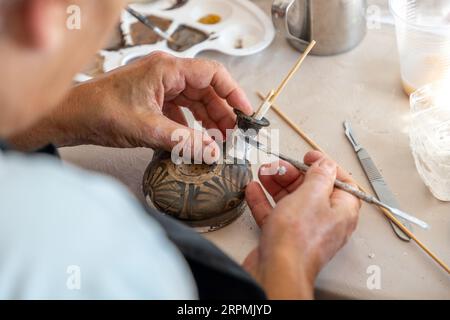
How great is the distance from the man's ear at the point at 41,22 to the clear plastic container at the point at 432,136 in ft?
2.13

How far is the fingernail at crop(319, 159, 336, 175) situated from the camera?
912 millimetres

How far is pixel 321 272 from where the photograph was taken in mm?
879

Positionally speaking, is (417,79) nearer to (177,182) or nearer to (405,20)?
(405,20)

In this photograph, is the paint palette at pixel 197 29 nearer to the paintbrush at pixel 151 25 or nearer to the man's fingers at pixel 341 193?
the paintbrush at pixel 151 25

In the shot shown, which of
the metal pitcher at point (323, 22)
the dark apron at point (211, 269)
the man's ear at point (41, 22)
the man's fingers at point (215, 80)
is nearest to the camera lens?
the man's ear at point (41, 22)

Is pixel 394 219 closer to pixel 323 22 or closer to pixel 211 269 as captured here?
pixel 211 269

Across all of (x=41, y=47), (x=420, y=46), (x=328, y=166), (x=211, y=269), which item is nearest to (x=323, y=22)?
(x=420, y=46)

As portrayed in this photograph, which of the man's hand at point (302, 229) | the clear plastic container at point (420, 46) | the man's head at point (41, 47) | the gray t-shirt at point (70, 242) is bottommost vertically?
the man's hand at point (302, 229)

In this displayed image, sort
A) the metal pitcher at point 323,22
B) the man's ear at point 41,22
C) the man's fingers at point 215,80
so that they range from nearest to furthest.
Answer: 1. the man's ear at point 41,22
2. the man's fingers at point 215,80
3. the metal pitcher at point 323,22

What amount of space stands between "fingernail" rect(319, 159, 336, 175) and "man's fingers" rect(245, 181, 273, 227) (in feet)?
0.32

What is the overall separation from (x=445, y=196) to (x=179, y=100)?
467 mm

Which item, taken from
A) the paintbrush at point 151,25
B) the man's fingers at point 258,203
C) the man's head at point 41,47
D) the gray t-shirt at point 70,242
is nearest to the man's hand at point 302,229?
the man's fingers at point 258,203

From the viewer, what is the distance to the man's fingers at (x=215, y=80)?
3.40ft
